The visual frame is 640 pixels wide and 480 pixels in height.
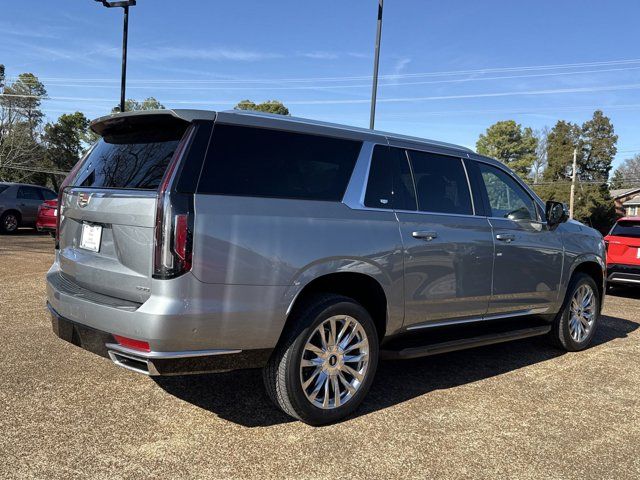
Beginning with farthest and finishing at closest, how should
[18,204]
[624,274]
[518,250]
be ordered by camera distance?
1. [18,204]
2. [624,274]
3. [518,250]

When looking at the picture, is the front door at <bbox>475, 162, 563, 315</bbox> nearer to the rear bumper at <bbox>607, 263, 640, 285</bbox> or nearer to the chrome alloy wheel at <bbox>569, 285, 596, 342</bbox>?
the chrome alloy wheel at <bbox>569, 285, 596, 342</bbox>

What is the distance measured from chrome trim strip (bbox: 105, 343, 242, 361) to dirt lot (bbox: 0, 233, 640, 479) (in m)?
0.55

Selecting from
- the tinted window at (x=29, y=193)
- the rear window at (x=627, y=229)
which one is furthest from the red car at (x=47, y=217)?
the rear window at (x=627, y=229)

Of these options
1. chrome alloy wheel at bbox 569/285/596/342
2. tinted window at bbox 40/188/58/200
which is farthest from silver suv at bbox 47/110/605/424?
tinted window at bbox 40/188/58/200

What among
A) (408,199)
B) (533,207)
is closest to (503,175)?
(533,207)

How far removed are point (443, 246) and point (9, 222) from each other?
17.3 m

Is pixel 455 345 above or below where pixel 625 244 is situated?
below

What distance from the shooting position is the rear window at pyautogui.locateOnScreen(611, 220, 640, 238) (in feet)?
31.8

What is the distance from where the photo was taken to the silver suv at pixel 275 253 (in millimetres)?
3074

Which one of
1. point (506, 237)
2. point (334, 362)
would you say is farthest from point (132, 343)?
point (506, 237)

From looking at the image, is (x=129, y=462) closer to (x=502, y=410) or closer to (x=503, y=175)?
(x=502, y=410)

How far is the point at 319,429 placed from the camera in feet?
11.7

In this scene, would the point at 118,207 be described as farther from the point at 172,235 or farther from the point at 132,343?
the point at 132,343

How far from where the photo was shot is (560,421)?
3.86 m
